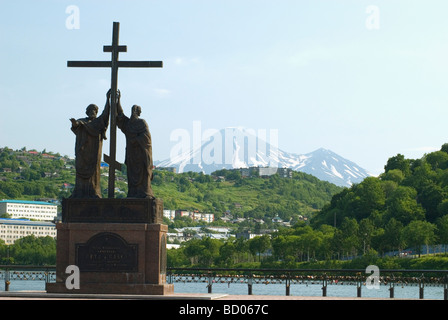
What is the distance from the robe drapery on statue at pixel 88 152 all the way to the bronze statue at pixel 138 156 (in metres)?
Result: 0.92

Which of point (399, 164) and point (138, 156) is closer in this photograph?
point (138, 156)

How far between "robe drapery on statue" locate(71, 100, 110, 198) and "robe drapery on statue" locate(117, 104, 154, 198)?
921 mm

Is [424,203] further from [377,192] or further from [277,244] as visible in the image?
[277,244]

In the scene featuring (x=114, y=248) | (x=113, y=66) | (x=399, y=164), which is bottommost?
(x=114, y=248)

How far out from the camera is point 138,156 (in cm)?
2975

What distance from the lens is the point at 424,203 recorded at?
141625 mm
